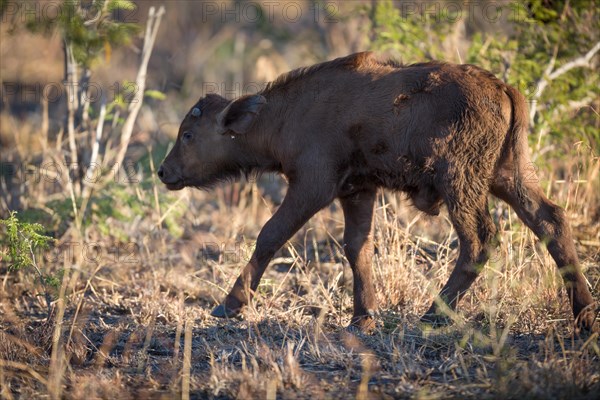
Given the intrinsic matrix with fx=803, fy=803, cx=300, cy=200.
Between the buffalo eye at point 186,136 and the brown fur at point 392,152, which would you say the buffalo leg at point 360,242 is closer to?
the brown fur at point 392,152

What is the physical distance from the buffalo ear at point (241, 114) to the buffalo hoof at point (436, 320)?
2.21 metres

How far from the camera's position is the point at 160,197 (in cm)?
880

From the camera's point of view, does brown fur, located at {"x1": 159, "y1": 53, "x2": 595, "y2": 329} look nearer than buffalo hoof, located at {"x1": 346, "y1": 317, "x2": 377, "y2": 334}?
Yes

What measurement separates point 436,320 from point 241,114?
2396 millimetres

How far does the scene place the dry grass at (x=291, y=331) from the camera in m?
4.98

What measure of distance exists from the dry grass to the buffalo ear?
1187 millimetres

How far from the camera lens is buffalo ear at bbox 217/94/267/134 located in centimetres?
686

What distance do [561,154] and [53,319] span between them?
5524mm

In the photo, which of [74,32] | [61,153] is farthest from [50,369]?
[61,153]

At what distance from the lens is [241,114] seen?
6926 millimetres

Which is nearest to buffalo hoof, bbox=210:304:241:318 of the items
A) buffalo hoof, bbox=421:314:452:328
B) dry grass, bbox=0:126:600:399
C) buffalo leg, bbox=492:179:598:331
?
dry grass, bbox=0:126:600:399

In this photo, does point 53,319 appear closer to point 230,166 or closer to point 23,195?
point 230,166

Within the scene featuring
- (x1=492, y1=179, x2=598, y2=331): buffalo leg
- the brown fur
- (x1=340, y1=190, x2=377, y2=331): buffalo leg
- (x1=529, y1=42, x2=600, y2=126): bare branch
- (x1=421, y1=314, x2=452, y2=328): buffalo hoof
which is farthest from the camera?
(x1=529, y1=42, x2=600, y2=126): bare branch

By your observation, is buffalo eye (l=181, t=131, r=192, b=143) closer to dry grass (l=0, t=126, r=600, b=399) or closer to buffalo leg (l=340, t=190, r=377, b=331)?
dry grass (l=0, t=126, r=600, b=399)
